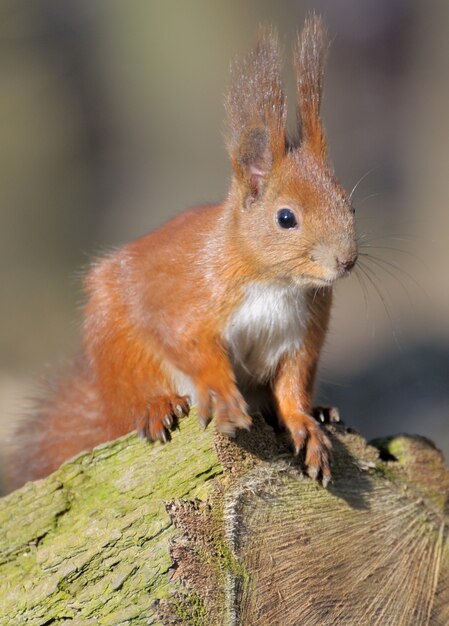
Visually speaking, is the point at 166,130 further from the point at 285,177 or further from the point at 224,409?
the point at 224,409

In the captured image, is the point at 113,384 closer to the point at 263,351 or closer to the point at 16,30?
the point at 263,351

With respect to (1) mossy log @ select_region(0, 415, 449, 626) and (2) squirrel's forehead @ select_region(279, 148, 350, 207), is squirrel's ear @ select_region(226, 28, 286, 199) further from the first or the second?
(1) mossy log @ select_region(0, 415, 449, 626)

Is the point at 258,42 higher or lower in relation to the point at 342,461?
higher

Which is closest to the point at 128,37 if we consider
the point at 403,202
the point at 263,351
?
the point at 403,202

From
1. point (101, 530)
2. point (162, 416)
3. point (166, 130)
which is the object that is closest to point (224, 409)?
point (162, 416)

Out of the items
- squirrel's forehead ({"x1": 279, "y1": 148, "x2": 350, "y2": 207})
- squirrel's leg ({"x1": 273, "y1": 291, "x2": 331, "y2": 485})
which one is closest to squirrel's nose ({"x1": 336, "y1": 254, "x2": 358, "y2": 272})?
squirrel's forehead ({"x1": 279, "y1": 148, "x2": 350, "y2": 207})

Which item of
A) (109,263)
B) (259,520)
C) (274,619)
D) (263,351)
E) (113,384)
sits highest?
(109,263)

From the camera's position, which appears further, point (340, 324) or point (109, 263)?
point (340, 324)
